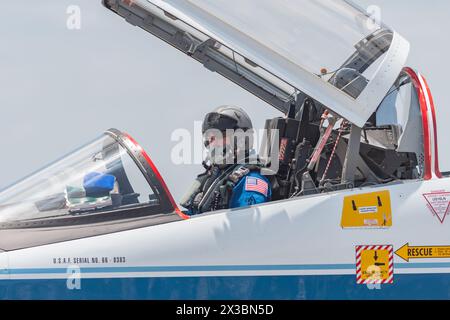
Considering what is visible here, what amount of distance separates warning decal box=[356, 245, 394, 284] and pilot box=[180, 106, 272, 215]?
80 cm

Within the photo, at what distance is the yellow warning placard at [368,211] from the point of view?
15.9ft

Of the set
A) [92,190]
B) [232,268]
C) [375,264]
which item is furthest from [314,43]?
[92,190]

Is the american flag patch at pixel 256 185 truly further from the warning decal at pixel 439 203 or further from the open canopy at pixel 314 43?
the warning decal at pixel 439 203

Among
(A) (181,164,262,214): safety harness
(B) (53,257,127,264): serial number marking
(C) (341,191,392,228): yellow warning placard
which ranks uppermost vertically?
(A) (181,164,262,214): safety harness

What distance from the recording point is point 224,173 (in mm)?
5562

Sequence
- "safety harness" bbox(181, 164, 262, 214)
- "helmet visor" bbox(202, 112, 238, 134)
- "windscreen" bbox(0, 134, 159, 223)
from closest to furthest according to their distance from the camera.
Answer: "windscreen" bbox(0, 134, 159, 223)
"safety harness" bbox(181, 164, 262, 214)
"helmet visor" bbox(202, 112, 238, 134)

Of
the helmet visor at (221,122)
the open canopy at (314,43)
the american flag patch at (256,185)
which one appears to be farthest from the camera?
the helmet visor at (221,122)

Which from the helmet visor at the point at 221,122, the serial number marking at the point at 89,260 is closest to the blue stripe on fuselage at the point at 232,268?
the serial number marking at the point at 89,260

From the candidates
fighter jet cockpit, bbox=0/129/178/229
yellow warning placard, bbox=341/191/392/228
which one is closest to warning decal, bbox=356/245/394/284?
yellow warning placard, bbox=341/191/392/228

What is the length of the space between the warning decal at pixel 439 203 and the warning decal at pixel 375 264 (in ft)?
1.20

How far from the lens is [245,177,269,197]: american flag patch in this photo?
523cm

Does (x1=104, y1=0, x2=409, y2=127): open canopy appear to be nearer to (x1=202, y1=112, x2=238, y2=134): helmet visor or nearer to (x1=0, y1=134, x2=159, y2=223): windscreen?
(x1=202, y1=112, x2=238, y2=134): helmet visor

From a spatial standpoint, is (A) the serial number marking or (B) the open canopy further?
(B) the open canopy
